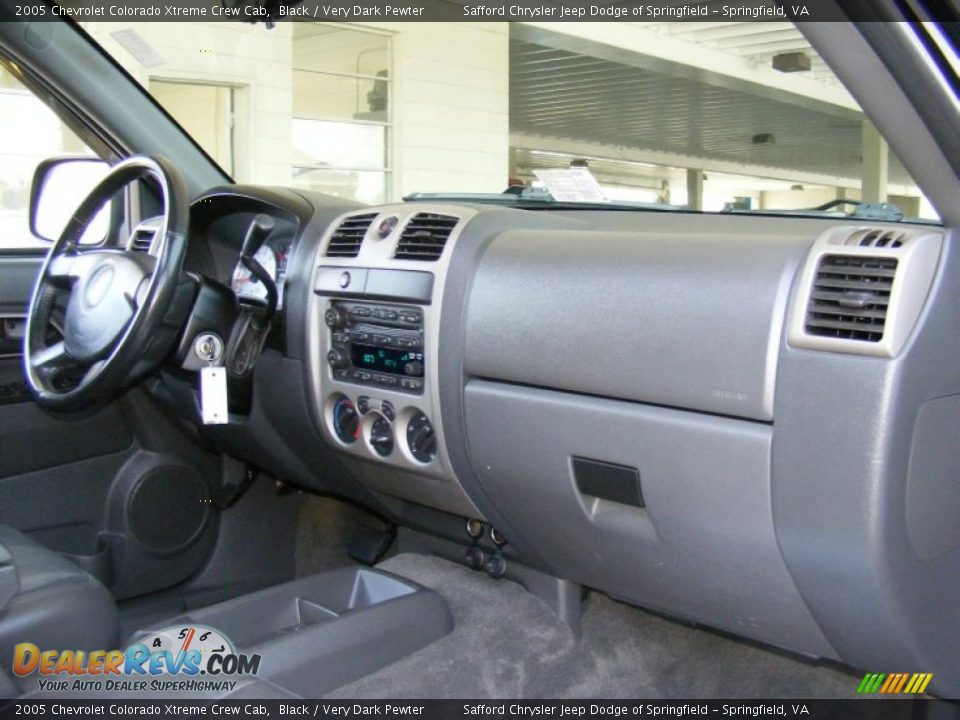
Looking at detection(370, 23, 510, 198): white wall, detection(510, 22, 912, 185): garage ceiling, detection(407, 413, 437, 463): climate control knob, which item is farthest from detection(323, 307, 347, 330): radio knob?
detection(370, 23, 510, 198): white wall

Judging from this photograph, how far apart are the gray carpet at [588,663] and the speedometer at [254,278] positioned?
0.83m

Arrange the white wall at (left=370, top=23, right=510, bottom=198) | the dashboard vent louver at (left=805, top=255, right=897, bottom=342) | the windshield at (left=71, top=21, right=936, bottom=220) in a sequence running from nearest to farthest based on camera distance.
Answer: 1. the dashboard vent louver at (left=805, top=255, right=897, bottom=342)
2. the windshield at (left=71, top=21, right=936, bottom=220)
3. the white wall at (left=370, top=23, right=510, bottom=198)

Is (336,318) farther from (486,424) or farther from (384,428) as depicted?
(486,424)

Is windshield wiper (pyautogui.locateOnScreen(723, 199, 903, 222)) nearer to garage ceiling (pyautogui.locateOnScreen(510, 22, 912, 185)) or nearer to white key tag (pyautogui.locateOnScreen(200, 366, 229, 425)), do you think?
garage ceiling (pyautogui.locateOnScreen(510, 22, 912, 185))

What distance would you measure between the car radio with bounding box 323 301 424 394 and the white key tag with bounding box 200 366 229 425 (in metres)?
0.25

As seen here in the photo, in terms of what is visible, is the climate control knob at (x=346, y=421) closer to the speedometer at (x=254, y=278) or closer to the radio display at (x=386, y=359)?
the radio display at (x=386, y=359)

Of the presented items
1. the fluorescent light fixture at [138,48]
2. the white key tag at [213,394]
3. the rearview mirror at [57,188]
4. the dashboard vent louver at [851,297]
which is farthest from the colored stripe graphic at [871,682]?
the fluorescent light fixture at [138,48]

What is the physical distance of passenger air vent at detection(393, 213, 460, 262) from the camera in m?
1.95

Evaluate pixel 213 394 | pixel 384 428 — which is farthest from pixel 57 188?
pixel 384 428

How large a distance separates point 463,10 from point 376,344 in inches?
97.9

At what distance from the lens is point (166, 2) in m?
3.66

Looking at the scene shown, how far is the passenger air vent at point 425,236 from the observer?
1.95m

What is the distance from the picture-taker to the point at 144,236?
7.34 feet

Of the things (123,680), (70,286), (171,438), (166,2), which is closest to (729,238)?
(123,680)
